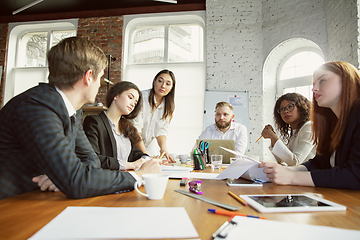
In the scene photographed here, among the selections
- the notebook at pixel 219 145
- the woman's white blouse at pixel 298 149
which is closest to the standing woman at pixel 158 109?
the notebook at pixel 219 145

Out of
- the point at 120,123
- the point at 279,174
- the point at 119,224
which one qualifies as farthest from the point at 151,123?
the point at 119,224

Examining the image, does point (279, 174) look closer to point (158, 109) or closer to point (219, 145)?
point (219, 145)

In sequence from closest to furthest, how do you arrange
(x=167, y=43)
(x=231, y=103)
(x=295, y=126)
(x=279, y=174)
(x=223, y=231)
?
(x=223, y=231) → (x=279, y=174) → (x=295, y=126) → (x=231, y=103) → (x=167, y=43)

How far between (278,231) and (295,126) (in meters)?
2.10

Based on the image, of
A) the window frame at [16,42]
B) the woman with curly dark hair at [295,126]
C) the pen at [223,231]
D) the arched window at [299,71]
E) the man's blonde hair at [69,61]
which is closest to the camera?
the pen at [223,231]

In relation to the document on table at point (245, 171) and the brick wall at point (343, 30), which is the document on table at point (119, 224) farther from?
the brick wall at point (343, 30)

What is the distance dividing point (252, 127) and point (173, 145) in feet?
5.44

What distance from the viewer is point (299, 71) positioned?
443 cm

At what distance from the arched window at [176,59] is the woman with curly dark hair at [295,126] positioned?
2.45 m

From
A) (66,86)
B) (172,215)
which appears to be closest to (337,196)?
(172,215)

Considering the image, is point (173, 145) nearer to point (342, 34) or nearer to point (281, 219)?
point (342, 34)

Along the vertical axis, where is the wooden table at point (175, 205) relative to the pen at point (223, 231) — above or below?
below

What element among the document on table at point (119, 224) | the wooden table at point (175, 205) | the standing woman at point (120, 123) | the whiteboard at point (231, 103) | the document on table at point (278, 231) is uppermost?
the whiteboard at point (231, 103)

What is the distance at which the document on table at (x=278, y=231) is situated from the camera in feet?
1.50
